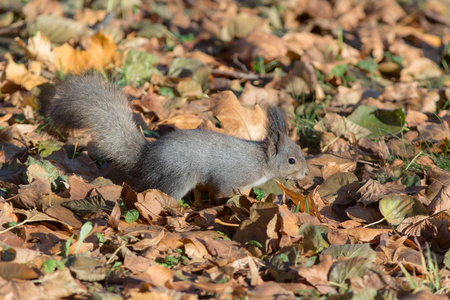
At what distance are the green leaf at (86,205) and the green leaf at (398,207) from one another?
1663mm

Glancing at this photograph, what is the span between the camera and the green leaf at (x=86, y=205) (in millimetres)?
2756

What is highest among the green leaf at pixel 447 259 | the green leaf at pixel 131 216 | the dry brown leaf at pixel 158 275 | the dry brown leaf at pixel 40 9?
the dry brown leaf at pixel 40 9

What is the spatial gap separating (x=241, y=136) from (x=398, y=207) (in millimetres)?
1467

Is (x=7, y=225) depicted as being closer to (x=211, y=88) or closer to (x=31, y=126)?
(x=31, y=126)

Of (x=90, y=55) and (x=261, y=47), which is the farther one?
(x=261, y=47)

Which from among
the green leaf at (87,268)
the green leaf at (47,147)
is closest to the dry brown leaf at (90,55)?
the green leaf at (47,147)

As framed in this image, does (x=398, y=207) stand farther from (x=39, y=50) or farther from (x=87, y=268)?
(x=39, y=50)

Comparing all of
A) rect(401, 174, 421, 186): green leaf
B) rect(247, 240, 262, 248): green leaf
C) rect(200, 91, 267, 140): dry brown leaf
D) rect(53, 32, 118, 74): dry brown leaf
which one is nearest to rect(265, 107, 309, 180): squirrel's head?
rect(200, 91, 267, 140): dry brown leaf

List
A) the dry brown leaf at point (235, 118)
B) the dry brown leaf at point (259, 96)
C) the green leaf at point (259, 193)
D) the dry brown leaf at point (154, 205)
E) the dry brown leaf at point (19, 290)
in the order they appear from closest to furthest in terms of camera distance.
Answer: the dry brown leaf at point (19, 290) → the dry brown leaf at point (154, 205) → the green leaf at point (259, 193) → the dry brown leaf at point (235, 118) → the dry brown leaf at point (259, 96)

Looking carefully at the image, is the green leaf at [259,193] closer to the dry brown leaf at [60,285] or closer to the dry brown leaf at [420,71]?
the dry brown leaf at [60,285]

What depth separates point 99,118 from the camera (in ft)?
10.9

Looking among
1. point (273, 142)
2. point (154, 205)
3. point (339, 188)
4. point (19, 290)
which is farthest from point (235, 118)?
point (19, 290)

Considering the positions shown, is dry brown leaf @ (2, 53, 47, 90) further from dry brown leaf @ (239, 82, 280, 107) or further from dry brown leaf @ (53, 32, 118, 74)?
dry brown leaf @ (239, 82, 280, 107)

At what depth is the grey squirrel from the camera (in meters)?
3.27
